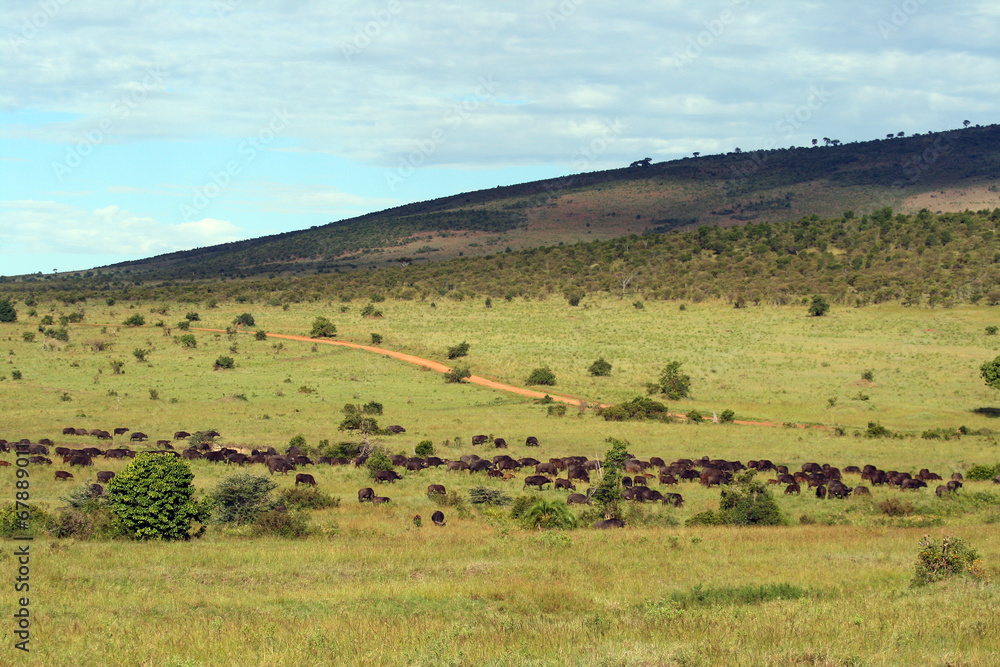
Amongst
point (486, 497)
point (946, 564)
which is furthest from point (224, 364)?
point (946, 564)

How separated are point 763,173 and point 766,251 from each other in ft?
306

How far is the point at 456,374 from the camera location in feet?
179

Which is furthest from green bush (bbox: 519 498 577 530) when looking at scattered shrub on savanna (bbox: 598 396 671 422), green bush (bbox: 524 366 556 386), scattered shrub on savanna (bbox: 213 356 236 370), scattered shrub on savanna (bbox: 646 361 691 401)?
scattered shrub on savanna (bbox: 213 356 236 370)

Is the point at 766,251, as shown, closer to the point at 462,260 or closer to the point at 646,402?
the point at 462,260

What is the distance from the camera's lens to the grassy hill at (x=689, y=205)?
159625 millimetres

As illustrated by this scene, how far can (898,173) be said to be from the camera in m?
175

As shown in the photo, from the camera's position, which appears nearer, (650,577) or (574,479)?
(650,577)

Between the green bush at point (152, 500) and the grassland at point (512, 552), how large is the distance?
3.37 ft

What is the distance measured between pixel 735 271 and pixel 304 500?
276 feet

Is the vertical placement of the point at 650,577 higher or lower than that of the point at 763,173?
lower

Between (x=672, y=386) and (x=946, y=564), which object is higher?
(x=946, y=564)

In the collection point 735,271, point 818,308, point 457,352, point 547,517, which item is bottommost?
point 547,517

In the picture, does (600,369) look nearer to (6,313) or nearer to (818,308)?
(818,308)

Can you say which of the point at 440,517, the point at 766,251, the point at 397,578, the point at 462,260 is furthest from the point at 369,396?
the point at 462,260
